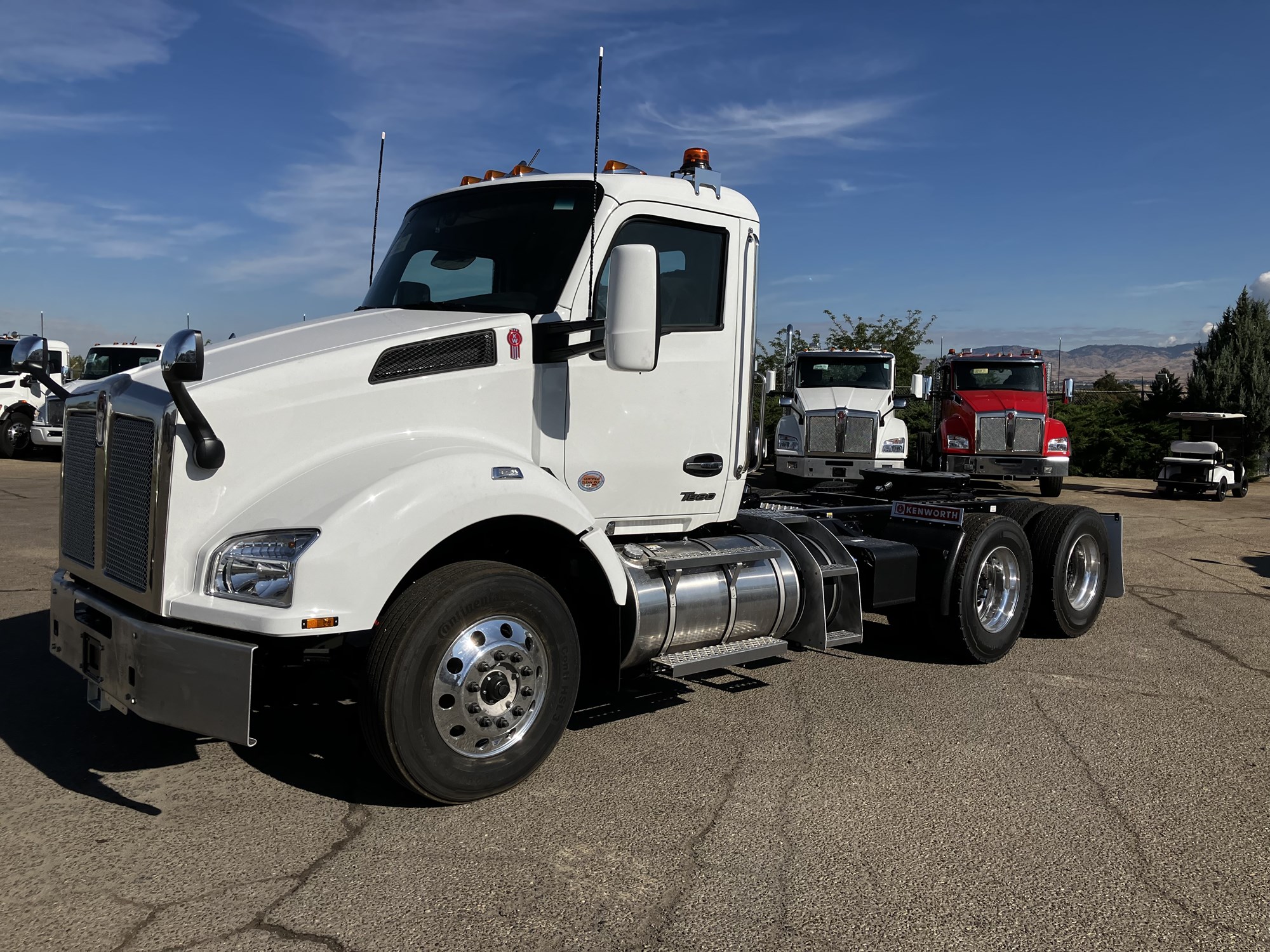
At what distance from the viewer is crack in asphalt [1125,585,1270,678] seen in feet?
21.4

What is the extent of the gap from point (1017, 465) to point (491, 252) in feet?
49.6

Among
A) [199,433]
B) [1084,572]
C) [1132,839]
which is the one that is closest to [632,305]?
[199,433]

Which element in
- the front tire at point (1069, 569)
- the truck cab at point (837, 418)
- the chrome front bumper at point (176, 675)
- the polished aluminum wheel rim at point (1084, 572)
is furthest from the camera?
A: the truck cab at point (837, 418)

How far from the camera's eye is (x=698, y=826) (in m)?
A: 3.91

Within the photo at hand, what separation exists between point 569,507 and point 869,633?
12.4 feet

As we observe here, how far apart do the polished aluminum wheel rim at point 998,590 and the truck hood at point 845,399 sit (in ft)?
32.8

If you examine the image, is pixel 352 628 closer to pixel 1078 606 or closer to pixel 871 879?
pixel 871 879

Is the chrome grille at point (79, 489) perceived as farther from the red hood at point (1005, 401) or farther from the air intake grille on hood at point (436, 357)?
the red hood at point (1005, 401)

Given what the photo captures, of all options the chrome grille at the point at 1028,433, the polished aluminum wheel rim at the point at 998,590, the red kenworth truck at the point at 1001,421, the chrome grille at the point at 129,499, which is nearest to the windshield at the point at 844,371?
the red kenworth truck at the point at 1001,421

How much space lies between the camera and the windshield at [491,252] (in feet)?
15.7

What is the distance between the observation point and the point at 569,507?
4301mm

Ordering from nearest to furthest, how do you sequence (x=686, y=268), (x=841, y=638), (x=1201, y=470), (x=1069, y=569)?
(x=686, y=268) → (x=841, y=638) → (x=1069, y=569) → (x=1201, y=470)

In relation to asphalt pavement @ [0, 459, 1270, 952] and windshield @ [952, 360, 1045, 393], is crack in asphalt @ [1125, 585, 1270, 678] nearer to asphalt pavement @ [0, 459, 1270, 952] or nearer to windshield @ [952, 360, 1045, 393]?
asphalt pavement @ [0, 459, 1270, 952]

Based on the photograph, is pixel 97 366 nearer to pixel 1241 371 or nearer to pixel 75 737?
pixel 75 737
